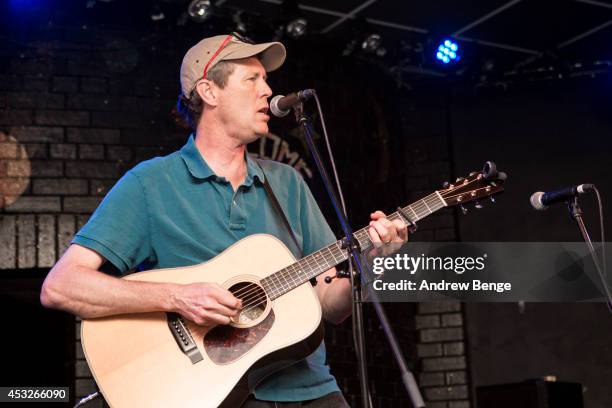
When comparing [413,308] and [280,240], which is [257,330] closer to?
[280,240]

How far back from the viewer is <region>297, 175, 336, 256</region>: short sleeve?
305 centimetres

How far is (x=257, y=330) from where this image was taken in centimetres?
268

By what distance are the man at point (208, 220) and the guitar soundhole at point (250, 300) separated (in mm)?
99

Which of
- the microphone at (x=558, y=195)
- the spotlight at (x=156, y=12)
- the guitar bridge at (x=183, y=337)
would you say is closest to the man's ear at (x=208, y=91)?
the guitar bridge at (x=183, y=337)

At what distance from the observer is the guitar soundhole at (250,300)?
271 centimetres

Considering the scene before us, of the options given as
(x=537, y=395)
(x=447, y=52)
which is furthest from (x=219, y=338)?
(x=447, y=52)

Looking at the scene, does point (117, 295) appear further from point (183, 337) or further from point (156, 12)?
point (156, 12)

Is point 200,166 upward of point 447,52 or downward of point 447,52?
downward

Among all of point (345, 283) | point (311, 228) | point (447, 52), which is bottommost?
point (345, 283)

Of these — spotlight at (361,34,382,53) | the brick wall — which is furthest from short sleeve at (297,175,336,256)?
spotlight at (361,34,382,53)

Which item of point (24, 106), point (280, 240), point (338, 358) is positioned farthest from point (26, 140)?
point (280, 240)

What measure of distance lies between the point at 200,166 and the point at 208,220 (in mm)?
234

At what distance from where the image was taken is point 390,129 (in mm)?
7105

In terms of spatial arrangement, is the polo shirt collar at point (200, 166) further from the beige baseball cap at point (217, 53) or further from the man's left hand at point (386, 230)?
the man's left hand at point (386, 230)
